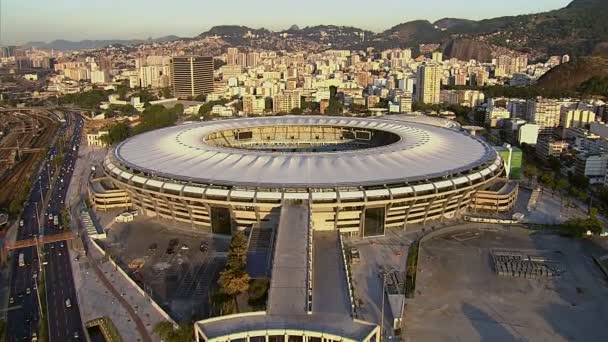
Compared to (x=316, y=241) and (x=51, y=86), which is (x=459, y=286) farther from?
(x=51, y=86)

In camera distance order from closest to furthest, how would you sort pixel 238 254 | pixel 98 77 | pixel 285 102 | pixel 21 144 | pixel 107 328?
1. pixel 107 328
2. pixel 238 254
3. pixel 21 144
4. pixel 285 102
5. pixel 98 77

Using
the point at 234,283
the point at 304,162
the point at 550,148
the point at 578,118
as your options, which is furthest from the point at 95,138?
the point at 578,118

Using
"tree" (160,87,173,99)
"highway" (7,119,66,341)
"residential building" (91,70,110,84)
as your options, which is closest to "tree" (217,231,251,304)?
"highway" (7,119,66,341)

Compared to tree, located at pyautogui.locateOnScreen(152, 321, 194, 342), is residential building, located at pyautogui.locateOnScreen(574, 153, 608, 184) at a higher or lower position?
higher

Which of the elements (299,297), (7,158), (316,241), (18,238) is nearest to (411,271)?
(316,241)

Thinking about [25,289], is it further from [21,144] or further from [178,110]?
[178,110]

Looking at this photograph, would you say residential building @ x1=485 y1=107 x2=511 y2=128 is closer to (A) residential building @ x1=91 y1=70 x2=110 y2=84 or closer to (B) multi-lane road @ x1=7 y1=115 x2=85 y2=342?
(B) multi-lane road @ x1=7 y1=115 x2=85 y2=342

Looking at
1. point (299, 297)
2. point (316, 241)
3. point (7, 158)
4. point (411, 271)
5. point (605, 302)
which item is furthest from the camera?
point (7, 158)
